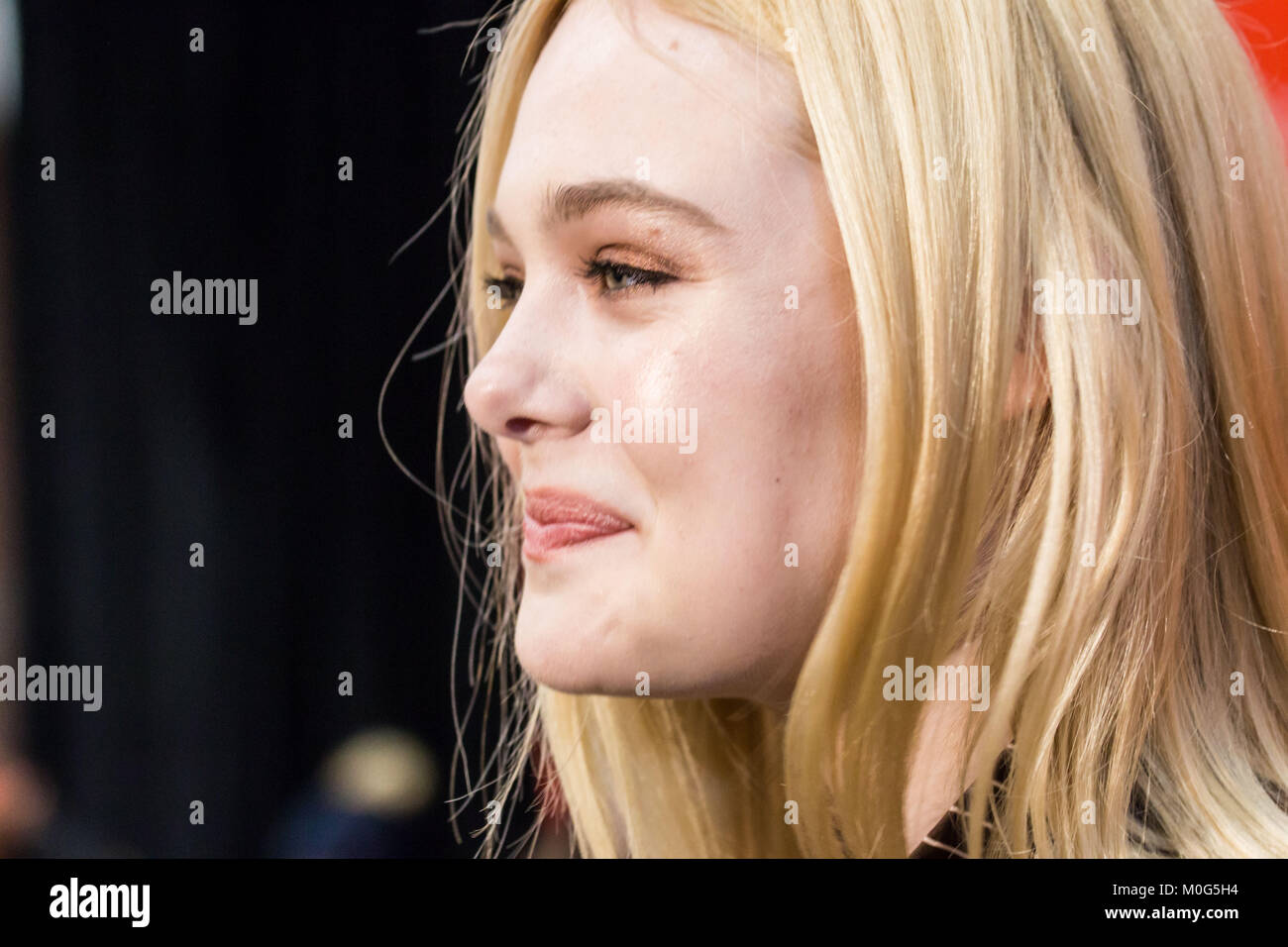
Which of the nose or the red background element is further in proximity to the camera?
the red background element

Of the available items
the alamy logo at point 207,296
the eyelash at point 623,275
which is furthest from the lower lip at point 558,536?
the alamy logo at point 207,296

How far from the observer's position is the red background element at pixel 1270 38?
1.33 meters

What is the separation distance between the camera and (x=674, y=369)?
1071 mm

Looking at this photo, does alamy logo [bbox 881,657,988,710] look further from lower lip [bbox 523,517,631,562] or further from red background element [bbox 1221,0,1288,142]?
red background element [bbox 1221,0,1288,142]

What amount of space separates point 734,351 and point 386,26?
2.80ft

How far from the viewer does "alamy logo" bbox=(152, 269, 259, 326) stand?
1.53 metres

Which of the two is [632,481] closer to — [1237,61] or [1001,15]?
[1001,15]

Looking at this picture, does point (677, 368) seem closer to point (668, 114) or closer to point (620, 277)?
point (620, 277)

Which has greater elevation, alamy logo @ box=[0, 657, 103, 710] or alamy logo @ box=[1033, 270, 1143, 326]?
alamy logo @ box=[1033, 270, 1143, 326]

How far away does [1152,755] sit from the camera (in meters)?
1.06

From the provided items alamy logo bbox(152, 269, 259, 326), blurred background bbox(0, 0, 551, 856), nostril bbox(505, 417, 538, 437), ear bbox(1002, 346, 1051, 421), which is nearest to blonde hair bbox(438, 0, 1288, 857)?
ear bbox(1002, 346, 1051, 421)
